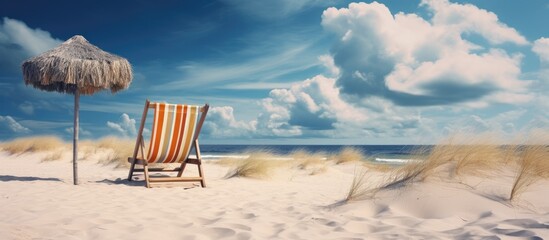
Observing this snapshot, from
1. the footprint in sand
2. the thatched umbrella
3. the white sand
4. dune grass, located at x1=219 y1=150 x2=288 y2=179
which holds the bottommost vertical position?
the footprint in sand

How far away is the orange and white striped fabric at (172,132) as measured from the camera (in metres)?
6.06

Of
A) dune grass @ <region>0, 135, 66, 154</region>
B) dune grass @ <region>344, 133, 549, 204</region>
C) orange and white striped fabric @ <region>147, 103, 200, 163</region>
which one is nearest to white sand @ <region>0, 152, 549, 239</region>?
dune grass @ <region>344, 133, 549, 204</region>

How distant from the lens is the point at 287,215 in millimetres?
3740

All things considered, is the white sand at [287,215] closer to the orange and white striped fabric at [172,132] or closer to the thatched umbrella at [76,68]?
the orange and white striped fabric at [172,132]

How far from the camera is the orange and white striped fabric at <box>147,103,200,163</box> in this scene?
6059 millimetres

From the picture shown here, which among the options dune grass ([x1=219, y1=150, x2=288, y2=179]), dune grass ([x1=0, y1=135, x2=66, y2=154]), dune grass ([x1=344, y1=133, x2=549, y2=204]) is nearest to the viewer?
dune grass ([x1=344, y1=133, x2=549, y2=204])

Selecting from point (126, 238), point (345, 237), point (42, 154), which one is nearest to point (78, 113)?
point (126, 238)

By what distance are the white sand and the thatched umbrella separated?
1.81 m

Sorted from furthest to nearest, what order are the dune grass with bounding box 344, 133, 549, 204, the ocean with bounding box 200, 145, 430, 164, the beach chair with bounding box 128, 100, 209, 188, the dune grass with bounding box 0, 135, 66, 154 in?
the dune grass with bounding box 0, 135, 66, 154, the beach chair with bounding box 128, 100, 209, 188, the ocean with bounding box 200, 145, 430, 164, the dune grass with bounding box 344, 133, 549, 204

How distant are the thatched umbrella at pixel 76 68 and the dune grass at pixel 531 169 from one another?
214 inches

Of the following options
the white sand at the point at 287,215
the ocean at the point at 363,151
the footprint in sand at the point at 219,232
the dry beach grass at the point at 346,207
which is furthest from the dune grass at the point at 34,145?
the footprint in sand at the point at 219,232

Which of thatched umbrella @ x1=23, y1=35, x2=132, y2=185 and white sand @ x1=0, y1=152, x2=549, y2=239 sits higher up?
thatched umbrella @ x1=23, y1=35, x2=132, y2=185

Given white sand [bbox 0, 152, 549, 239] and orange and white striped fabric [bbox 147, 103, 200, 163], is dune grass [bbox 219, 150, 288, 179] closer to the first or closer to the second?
orange and white striped fabric [bbox 147, 103, 200, 163]

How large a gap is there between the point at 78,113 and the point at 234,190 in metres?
2.94
